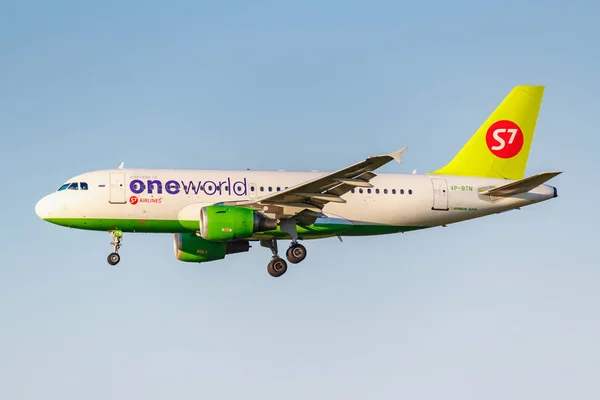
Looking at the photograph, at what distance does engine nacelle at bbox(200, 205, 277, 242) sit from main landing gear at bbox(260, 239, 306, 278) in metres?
2.80

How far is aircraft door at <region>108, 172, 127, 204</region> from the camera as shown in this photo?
50.6 m

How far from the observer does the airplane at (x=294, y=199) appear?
50.0m

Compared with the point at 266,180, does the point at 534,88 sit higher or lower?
higher

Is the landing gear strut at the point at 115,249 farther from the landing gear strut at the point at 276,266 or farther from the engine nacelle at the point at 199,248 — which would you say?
the landing gear strut at the point at 276,266

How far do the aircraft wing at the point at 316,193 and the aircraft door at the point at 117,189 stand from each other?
454cm

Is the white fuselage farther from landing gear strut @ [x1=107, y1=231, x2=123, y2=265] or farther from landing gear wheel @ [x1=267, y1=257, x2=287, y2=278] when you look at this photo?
landing gear wheel @ [x1=267, y1=257, x2=287, y2=278]

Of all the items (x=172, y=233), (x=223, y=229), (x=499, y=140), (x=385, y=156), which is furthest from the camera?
(x=499, y=140)

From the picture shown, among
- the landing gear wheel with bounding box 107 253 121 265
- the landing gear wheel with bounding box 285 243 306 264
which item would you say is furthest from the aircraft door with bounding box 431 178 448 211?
the landing gear wheel with bounding box 107 253 121 265

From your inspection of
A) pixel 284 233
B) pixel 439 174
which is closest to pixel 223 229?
pixel 284 233

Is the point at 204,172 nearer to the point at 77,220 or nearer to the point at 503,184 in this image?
the point at 77,220

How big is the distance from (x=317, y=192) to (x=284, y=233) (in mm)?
2842

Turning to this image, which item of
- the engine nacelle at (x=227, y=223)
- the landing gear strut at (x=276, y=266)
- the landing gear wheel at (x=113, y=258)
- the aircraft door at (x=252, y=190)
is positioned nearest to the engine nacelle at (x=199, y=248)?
the landing gear strut at (x=276, y=266)

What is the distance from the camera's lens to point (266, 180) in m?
52.5

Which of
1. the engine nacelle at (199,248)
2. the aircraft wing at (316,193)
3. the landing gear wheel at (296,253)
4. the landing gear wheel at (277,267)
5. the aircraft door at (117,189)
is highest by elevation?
the aircraft door at (117,189)
